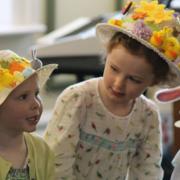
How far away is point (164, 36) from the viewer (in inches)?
54.7

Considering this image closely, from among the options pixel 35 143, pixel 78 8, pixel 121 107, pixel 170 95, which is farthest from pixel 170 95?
pixel 78 8

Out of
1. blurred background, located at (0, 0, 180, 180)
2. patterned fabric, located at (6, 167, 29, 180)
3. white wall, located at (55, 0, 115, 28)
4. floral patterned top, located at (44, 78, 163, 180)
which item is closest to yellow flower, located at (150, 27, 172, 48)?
floral patterned top, located at (44, 78, 163, 180)

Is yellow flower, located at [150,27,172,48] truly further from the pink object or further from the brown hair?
the pink object

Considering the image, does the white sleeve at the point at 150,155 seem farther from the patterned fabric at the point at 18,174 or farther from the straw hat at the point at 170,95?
the patterned fabric at the point at 18,174

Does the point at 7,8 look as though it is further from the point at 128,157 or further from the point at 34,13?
the point at 128,157

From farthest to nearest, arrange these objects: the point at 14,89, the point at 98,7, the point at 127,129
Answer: the point at 98,7
the point at 127,129
the point at 14,89

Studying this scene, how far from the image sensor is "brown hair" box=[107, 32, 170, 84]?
55.2 inches

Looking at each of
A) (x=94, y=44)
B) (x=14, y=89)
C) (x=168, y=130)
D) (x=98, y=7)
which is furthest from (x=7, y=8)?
(x=14, y=89)

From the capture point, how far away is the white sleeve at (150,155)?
157 cm

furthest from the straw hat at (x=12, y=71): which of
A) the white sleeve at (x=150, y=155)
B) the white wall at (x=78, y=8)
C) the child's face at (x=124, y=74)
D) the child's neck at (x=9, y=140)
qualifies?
the white wall at (x=78, y=8)

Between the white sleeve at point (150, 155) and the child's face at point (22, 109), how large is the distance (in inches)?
17.8

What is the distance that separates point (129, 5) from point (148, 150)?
44 centimetres

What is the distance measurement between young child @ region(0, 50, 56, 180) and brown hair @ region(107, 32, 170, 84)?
24cm

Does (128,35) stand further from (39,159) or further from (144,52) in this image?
(39,159)
